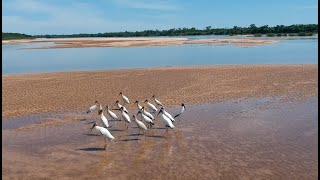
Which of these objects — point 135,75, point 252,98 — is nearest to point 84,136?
point 252,98

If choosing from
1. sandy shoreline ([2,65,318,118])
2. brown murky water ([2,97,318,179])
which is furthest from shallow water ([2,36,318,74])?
brown murky water ([2,97,318,179])

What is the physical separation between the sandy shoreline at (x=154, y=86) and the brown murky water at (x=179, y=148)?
298cm

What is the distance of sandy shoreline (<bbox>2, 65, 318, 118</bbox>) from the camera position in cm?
2014

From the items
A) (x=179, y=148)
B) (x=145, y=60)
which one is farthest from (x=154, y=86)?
A: (x=145, y=60)

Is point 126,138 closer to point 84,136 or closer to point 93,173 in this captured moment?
point 84,136

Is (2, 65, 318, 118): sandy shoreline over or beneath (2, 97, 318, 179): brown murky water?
beneath

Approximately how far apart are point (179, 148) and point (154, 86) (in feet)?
40.7

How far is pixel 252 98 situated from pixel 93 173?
11.4m

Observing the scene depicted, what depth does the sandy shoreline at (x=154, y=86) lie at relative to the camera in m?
20.1

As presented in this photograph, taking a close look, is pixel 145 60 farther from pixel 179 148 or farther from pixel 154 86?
pixel 179 148

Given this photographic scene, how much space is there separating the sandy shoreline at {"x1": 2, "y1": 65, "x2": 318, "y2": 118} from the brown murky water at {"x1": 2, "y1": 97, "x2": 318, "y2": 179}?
2.98m

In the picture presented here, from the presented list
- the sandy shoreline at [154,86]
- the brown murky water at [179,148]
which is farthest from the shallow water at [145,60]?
the brown murky water at [179,148]

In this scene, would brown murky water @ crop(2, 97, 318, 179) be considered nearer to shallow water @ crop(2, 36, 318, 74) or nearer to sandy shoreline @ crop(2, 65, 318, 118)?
sandy shoreline @ crop(2, 65, 318, 118)

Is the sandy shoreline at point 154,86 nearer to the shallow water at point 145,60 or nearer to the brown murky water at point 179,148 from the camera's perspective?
the brown murky water at point 179,148
